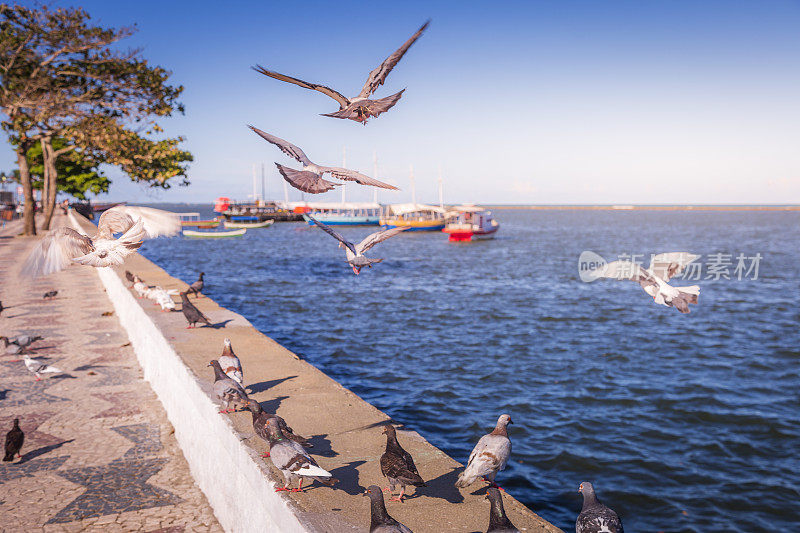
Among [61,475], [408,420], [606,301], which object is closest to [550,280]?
[606,301]

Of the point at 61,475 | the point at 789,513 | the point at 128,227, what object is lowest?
the point at 789,513

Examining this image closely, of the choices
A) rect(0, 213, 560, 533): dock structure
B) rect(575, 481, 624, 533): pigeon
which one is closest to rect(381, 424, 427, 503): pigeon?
rect(0, 213, 560, 533): dock structure

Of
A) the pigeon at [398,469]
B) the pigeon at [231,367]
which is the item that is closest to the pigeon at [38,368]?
the pigeon at [231,367]

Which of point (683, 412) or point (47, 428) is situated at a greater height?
point (47, 428)

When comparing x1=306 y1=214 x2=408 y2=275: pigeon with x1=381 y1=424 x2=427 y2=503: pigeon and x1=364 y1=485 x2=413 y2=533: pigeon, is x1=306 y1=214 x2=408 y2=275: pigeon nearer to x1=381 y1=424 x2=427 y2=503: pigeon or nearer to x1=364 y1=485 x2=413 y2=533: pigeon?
x1=364 y1=485 x2=413 y2=533: pigeon

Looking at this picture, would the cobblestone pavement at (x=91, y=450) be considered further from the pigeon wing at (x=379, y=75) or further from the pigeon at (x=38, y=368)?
the pigeon wing at (x=379, y=75)

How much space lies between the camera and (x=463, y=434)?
12836mm

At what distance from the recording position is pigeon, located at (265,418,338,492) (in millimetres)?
5211

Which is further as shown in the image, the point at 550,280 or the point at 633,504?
the point at 550,280

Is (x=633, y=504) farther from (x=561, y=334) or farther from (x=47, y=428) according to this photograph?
(x=561, y=334)

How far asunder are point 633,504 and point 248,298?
25161 millimetres

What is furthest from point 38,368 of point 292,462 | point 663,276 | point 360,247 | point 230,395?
point 663,276

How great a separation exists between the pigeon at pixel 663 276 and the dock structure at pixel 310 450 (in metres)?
3.67

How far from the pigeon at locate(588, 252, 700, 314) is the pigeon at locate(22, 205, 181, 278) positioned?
168 centimetres
